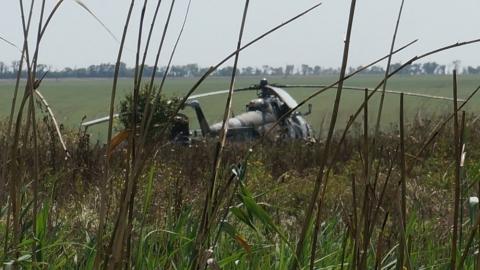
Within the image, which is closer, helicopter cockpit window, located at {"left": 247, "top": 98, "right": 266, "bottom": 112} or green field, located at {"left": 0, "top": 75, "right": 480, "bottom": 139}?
green field, located at {"left": 0, "top": 75, "right": 480, "bottom": 139}

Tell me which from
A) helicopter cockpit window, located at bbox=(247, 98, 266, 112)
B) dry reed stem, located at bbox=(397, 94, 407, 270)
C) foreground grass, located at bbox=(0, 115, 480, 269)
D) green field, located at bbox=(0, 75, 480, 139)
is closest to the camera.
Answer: dry reed stem, located at bbox=(397, 94, 407, 270)

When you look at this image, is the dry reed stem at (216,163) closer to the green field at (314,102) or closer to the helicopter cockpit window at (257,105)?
the green field at (314,102)

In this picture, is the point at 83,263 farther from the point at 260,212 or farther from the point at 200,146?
the point at 200,146

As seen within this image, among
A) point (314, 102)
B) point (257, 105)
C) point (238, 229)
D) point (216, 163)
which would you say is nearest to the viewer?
point (216, 163)

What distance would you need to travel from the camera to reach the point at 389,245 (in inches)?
104

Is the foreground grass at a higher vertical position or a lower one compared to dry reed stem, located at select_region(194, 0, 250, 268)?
lower

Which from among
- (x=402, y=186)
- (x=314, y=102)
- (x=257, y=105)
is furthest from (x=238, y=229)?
(x=314, y=102)

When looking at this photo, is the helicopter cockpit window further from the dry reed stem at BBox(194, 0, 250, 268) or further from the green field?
the dry reed stem at BBox(194, 0, 250, 268)

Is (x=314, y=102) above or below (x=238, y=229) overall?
below

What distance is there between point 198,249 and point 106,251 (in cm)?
16

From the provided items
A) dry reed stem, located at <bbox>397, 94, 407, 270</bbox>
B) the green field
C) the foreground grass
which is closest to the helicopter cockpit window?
the green field

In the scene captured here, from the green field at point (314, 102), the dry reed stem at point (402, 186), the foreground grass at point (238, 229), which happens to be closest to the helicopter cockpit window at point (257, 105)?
the green field at point (314, 102)

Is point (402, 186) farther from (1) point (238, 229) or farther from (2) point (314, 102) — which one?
(2) point (314, 102)

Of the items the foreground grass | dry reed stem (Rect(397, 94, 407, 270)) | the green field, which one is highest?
dry reed stem (Rect(397, 94, 407, 270))
